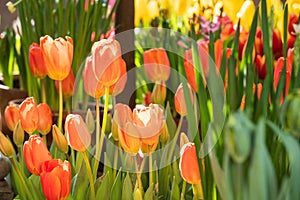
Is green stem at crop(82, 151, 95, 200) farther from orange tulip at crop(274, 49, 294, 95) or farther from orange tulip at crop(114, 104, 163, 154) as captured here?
orange tulip at crop(274, 49, 294, 95)

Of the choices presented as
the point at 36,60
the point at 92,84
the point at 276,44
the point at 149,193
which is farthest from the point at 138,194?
the point at 276,44

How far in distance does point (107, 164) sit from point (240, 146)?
0.49 metres

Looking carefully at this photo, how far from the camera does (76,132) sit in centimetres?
81

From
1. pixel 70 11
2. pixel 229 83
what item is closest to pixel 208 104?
pixel 229 83

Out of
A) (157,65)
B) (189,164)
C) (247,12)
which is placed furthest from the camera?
(247,12)

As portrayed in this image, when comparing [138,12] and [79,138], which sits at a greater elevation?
[138,12]

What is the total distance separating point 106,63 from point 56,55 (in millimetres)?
87

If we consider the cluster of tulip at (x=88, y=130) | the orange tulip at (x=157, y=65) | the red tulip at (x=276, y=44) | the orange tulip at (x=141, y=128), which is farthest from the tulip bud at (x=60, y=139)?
the red tulip at (x=276, y=44)

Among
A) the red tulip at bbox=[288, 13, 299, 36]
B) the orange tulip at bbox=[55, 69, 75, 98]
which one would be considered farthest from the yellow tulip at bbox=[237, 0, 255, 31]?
the orange tulip at bbox=[55, 69, 75, 98]

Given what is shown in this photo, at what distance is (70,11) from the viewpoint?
137 centimetres

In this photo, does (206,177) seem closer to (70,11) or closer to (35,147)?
(35,147)

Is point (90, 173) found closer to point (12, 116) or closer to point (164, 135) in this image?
point (164, 135)

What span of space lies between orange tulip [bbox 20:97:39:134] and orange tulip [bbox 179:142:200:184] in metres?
0.21

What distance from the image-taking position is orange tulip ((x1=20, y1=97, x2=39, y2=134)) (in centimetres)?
86
